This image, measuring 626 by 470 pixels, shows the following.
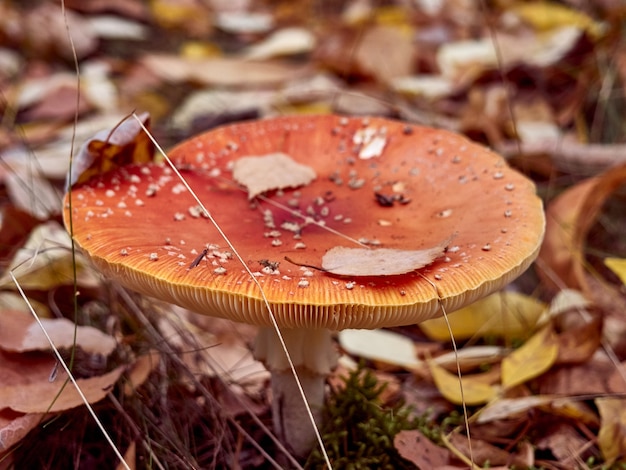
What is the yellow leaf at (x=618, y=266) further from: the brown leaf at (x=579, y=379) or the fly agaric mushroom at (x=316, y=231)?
the fly agaric mushroom at (x=316, y=231)

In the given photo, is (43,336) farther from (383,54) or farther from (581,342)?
(383,54)

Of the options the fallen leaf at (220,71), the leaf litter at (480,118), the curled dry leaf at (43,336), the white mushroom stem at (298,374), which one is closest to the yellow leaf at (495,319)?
the leaf litter at (480,118)

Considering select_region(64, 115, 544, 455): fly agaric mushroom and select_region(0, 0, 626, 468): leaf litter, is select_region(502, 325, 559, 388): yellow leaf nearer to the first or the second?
select_region(0, 0, 626, 468): leaf litter

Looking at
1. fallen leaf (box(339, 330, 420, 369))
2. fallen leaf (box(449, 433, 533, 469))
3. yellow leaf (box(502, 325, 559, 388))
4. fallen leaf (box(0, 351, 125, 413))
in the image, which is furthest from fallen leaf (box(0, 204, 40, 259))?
yellow leaf (box(502, 325, 559, 388))

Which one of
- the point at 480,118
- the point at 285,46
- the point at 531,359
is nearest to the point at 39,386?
the point at 531,359

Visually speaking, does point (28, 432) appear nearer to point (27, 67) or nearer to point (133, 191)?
point (133, 191)
